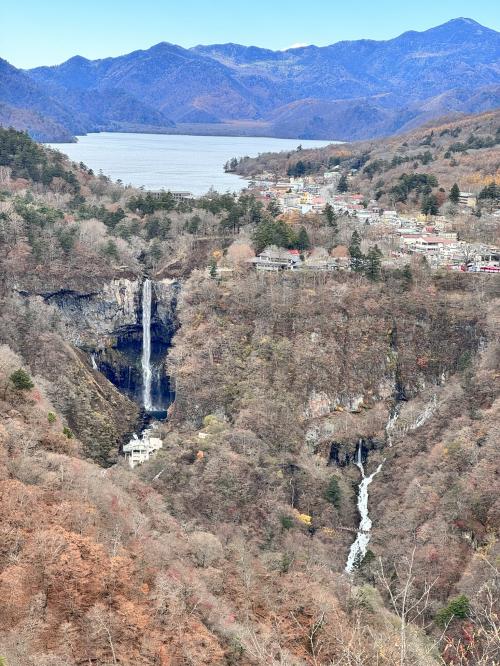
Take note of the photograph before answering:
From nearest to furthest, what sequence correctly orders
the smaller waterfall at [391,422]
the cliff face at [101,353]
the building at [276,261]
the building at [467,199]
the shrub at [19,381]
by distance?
the shrub at [19,381] → the smaller waterfall at [391,422] → the cliff face at [101,353] → the building at [276,261] → the building at [467,199]

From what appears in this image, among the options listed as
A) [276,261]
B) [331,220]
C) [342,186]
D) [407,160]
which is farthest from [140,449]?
[407,160]

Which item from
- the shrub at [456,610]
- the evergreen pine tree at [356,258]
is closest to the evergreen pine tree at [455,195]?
the evergreen pine tree at [356,258]

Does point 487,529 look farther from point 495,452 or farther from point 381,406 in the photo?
point 381,406

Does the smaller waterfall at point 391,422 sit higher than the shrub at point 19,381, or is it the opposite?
the shrub at point 19,381

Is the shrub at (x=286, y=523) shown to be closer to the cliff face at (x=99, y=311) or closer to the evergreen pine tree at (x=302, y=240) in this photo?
the cliff face at (x=99, y=311)

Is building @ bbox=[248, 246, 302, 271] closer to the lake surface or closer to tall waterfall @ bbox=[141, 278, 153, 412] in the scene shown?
tall waterfall @ bbox=[141, 278, 153, 412]

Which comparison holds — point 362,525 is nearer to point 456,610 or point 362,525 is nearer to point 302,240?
point 456,610
